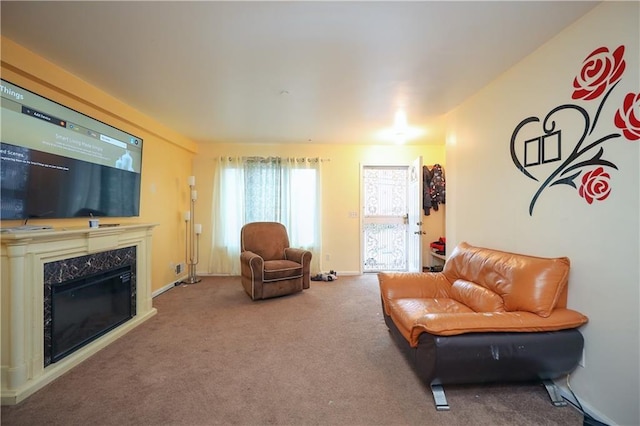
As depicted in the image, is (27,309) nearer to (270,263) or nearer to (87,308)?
(87,308)

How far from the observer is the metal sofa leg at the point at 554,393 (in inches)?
64.6

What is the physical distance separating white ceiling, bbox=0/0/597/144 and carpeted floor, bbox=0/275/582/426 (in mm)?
2311

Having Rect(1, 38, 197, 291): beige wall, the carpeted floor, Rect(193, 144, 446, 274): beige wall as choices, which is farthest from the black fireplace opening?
Rect(193, 144, 446, 274): beige wall

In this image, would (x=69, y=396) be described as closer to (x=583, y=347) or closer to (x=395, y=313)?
(x=395, y=313)

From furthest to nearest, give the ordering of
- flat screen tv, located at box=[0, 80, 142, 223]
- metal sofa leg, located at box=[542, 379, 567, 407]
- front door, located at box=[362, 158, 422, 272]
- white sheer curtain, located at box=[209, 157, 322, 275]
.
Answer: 1. front door, located at box=[362, 158, 422, 272]
2. white sheer curtain, located at box=[209, 157, 322, 275]
3. flat screen tv, located at box=[0, 80, 142, 223]
4. metal sofa leg, located at box=[542, 379, 567, 407]

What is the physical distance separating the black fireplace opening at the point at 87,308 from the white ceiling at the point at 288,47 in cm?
174

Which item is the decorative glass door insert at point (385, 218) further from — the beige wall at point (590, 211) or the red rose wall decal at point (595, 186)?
the red rose wall decal at point (595, 186)

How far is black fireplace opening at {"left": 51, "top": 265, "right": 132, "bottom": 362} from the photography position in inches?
78.9

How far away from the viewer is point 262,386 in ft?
5.98

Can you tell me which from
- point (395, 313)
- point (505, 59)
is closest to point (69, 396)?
point (395, 313)

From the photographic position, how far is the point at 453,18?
5.32 feet

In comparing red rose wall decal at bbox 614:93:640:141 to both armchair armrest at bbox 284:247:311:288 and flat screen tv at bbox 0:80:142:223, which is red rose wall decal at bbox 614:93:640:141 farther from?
flat screen tv at bbox 0:80:142:223

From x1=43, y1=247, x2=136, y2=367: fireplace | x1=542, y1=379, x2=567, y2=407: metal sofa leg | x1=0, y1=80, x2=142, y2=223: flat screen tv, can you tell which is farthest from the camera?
x1=43, y1=247, x2=136, y2=367: fireplace

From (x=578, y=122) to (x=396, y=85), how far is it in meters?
1.36
